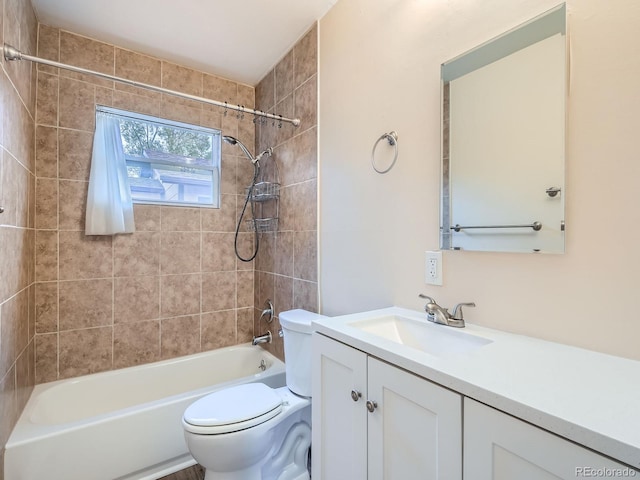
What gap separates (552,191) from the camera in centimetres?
90

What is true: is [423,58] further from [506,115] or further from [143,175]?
[143,175]

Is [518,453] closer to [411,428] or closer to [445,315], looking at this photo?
[411,428]

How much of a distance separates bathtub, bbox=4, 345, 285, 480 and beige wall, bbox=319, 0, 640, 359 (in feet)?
3.56

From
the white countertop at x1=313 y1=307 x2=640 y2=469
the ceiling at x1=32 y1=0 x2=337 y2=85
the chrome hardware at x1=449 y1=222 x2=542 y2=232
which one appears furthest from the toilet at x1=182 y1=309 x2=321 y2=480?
the ceiling at x1=32 y1=0 x2=337 y2=85

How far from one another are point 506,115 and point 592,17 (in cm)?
29

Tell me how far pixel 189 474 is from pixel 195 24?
2.65 m

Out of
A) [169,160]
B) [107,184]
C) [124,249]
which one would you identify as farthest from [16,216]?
[169,160]

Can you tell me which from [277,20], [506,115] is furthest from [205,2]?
[506,115]

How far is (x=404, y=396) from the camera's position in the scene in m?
0.77

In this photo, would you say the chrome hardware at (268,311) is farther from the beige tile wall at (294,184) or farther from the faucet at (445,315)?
the faucet at (445,315)

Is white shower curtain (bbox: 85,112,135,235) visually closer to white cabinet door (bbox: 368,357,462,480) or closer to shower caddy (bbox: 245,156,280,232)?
shower caddy (bbox: 245,156,280,232)

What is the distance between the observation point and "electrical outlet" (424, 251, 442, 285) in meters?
1.19

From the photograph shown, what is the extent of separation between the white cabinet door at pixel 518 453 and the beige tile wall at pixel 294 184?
1.34 m

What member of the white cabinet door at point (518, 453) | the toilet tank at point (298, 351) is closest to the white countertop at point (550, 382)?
the white cabinet door at point (518, 453)
